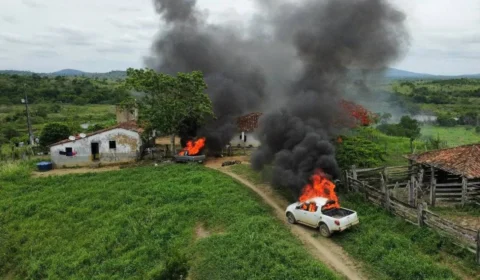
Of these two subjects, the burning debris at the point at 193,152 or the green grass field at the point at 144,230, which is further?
the burning debris at the point at 193,152

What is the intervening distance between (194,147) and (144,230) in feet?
55.3

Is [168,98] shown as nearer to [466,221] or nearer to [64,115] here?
[466,221]

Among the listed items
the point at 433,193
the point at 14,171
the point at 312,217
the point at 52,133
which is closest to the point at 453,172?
the point at 433,193

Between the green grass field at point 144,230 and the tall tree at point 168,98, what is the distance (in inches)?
206

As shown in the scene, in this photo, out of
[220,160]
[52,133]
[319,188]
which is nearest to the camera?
[319,188]

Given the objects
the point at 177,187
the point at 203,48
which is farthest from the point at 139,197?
the point at 203,48

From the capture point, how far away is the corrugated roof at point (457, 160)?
21.9m

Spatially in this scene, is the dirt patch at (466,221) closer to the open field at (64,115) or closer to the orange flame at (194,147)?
the orange flame at (194,147)

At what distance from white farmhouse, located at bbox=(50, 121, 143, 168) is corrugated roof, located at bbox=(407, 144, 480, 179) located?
2532 cm

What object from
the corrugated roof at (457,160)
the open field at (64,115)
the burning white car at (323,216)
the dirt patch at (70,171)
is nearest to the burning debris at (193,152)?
the dirt patch at (70,171)

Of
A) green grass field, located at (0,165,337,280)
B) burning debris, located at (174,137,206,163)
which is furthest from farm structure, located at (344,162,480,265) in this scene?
burning debris, located at (174,137,206,163)

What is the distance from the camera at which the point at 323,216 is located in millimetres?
18891

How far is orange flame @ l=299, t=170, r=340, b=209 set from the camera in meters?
22.2

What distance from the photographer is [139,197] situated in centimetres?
2702
